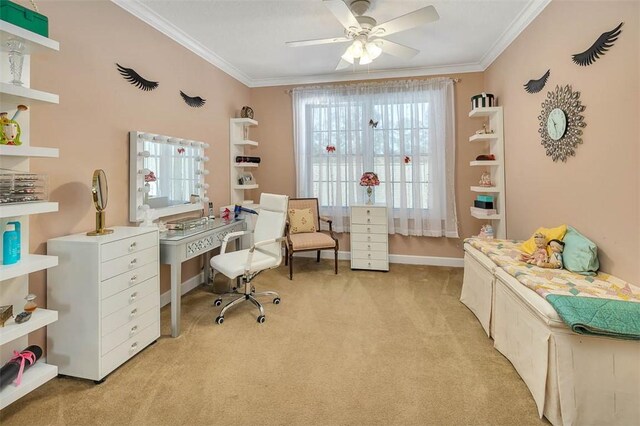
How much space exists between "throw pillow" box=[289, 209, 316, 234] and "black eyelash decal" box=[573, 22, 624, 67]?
321 cm

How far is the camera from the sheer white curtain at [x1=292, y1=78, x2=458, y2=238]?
4367 millimetres

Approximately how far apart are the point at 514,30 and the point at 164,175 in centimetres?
378

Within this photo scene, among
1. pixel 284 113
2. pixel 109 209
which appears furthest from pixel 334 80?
pixel 109 209

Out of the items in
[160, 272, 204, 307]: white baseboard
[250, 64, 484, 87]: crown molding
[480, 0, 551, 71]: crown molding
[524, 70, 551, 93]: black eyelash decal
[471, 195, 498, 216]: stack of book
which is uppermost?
[250, 64, 484, 87]: crown molding

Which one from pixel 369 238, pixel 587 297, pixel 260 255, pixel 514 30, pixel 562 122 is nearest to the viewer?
pixel 587 297

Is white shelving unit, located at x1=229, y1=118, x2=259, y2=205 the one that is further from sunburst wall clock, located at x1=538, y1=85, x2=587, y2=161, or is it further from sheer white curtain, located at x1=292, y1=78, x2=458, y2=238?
sunburst wall clock, located at x1=538, y1=85, x2=587, y2=161

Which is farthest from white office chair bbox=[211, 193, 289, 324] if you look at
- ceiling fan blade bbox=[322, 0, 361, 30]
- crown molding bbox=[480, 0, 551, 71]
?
crown molding bbox=[480, 0, 551, 71]

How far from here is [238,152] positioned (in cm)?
466

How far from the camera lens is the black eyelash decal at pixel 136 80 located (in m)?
2.66

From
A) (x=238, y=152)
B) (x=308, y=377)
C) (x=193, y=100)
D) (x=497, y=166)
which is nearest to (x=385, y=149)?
(x=497, y=166)

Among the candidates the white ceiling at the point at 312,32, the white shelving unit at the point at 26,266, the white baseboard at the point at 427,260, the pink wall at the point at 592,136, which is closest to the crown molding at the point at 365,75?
the white ceiling at the point at 312,32

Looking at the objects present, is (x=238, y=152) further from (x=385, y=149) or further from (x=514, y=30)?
(x=514, y=30)

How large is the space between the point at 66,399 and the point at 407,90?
4666mm

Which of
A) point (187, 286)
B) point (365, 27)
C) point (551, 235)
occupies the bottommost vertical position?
point (187, 286)
